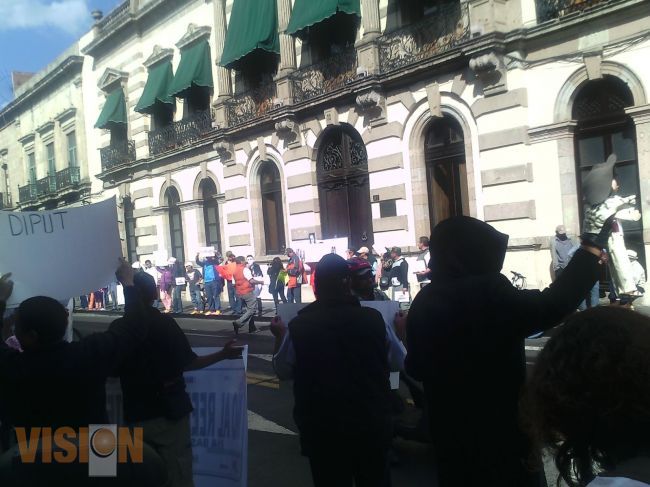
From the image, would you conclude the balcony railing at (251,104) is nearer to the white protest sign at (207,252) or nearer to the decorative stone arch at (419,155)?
the white protest sign at (207,252)

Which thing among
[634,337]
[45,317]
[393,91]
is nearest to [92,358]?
[45,317]

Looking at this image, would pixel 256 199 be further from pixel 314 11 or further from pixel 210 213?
pixel 314 11

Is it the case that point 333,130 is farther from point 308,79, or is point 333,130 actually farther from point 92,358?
point 92,358

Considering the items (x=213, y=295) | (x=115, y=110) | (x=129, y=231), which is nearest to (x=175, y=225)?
(x=129, y=231)

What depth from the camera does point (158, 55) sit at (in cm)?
2541

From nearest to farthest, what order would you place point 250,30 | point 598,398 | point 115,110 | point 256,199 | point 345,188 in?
point 598,398 → point 345,188 → point 250,30 → point 256,199 → point 115,110

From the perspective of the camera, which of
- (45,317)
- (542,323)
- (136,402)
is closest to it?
(542,323)

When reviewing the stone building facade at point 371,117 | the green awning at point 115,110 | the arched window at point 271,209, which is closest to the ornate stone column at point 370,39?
the stone building facade at point 371,117

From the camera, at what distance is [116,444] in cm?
236

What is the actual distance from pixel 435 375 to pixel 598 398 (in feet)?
4.25

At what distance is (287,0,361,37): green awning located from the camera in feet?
55.7

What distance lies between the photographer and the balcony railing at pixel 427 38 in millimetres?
14828

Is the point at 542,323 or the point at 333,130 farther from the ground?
the point at 333,130

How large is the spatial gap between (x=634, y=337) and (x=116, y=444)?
1826 mm
